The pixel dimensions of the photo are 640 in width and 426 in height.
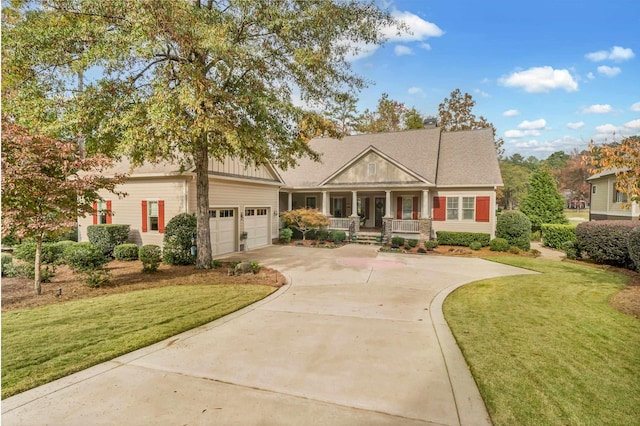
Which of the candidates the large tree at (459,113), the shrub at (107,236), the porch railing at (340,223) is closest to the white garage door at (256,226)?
the porch railing at (340,223)

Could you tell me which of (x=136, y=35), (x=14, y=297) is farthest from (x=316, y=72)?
(x=14, y=297)

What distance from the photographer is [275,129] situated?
31.9ft

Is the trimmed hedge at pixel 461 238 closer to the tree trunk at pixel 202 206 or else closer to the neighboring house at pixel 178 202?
the neighboring house at pixel 178 202

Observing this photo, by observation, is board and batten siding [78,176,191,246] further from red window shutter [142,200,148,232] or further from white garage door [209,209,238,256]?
white garage door [209,209,238,256]

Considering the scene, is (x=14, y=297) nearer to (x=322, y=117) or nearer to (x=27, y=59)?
(x=27, y=59)

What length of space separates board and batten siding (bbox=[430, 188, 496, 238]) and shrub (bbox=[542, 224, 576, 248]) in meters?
3.26

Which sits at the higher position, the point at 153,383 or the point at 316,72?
the point at 316,72

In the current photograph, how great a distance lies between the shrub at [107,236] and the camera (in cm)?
1325

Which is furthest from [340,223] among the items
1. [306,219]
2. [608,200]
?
[608,200]

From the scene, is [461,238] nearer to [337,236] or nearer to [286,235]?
[337,236]

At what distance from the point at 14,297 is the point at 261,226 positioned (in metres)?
11.0

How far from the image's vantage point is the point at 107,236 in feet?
43.4

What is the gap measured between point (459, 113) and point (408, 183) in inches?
827

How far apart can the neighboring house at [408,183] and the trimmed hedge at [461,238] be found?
0.76m
